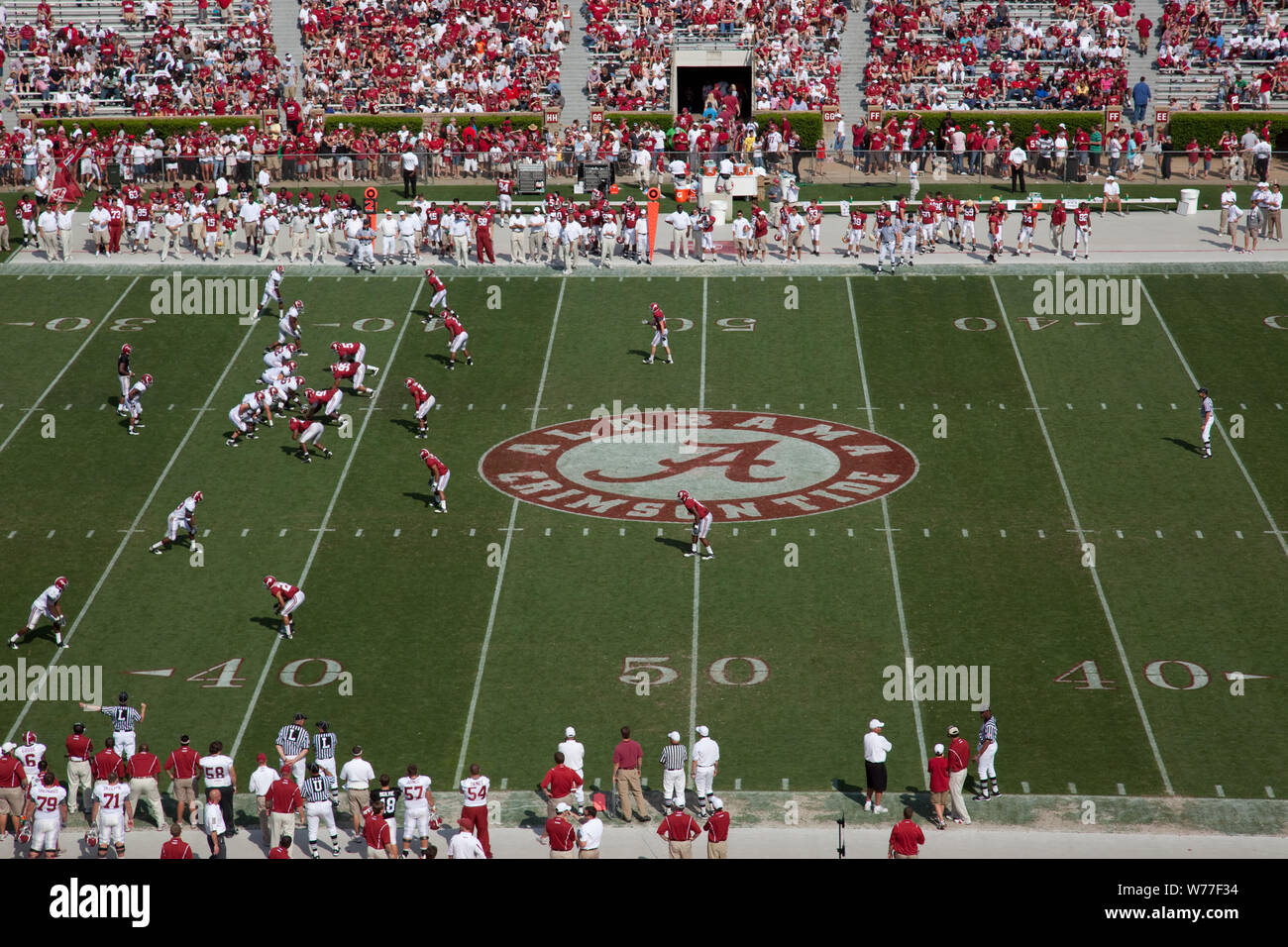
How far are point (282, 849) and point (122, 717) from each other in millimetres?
5085

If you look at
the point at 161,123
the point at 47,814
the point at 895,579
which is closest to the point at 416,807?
the point at 47,814

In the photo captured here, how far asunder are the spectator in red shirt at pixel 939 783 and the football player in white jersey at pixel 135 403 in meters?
19.8

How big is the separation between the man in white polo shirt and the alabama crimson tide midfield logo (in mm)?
9271

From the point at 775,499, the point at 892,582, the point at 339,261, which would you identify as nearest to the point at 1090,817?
the point at 892,582

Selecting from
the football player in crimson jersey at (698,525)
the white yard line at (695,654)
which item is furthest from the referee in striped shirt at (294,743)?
the football player in crimson jersey at (698,525)

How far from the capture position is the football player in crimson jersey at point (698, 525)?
2877 cm

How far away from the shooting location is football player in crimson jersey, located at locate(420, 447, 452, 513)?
30609mm

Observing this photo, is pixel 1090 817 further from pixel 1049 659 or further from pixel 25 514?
pixel 25 514

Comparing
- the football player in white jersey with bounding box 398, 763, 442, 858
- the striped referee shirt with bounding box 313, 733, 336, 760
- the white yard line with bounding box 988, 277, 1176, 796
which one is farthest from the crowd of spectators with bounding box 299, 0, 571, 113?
the football player in white jersey with bounding box 398, 763, 442, 858

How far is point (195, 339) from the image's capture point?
39094mm

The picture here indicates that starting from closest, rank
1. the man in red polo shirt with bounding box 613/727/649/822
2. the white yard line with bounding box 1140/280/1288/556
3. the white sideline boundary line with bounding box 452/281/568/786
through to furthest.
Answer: the man in red polo shirt with bounding box 613/727/649/822
the white sideline boundary line with bounding box 452/281/568/786
the white yard line with bounding box 1140/280/1288/556

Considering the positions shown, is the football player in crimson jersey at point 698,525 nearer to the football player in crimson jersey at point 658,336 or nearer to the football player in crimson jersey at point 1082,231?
the football player in crimson jersey at point 658,336

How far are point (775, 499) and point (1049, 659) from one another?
7229 mm

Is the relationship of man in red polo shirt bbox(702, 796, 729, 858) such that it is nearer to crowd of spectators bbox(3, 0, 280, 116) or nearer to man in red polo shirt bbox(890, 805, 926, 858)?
man in red polo shirt bbox(890, 805, 926, 858)
